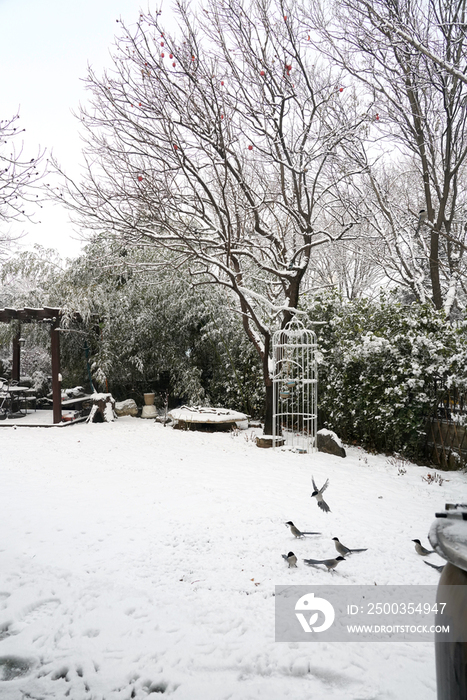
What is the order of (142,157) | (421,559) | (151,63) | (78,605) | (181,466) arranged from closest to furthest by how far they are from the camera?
1. (78,605)
2. (421,559)
3. (181,466)
4. (151,63)
5. (142,157)

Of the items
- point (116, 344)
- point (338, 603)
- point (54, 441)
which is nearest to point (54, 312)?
point (116, 344)

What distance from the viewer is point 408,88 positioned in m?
5.59

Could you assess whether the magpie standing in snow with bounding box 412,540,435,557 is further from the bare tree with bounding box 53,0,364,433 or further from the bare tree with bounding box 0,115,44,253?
the bare tree with bounding box 53,0,364,433

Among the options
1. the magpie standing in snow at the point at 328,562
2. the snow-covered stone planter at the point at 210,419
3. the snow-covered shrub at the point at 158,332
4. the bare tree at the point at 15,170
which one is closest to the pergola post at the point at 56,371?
the snow-covered shrub at the point at 158,332

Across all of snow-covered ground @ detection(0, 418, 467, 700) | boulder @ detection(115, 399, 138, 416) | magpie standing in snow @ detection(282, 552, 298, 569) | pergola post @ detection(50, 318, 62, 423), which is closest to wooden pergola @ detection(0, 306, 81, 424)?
pergola post @ detection(50, 318, 62, 423)

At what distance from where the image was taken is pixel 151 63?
256 inches

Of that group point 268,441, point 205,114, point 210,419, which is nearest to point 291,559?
point 268,441

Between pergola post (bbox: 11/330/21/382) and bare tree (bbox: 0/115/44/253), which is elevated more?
bare tree (bbox: 0/115/44/253)

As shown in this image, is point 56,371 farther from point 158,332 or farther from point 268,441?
point 268,441

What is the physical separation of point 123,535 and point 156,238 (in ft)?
15.1

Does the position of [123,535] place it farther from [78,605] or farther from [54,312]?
[54,312]

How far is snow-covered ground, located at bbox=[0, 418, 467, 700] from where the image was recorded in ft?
6.65

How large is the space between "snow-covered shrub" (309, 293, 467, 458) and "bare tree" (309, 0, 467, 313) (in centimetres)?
154

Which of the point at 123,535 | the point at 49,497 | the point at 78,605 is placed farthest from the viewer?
the point at 49,497
